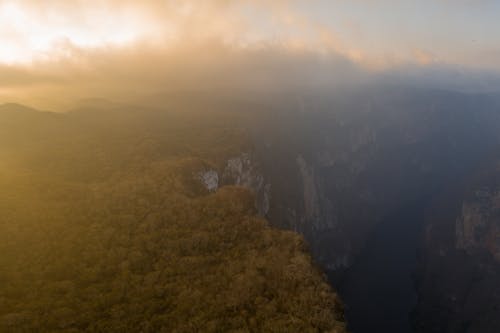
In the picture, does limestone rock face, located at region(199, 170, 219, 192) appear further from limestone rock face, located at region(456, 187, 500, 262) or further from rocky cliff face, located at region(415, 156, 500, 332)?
limestone rock face, located at region(456, 187, 500, 262)

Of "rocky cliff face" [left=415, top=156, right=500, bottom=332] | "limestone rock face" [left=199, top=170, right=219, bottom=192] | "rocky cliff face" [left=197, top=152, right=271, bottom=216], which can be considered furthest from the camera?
"rocky cliff face" [left=415, top=156, right=500, bottom=332]

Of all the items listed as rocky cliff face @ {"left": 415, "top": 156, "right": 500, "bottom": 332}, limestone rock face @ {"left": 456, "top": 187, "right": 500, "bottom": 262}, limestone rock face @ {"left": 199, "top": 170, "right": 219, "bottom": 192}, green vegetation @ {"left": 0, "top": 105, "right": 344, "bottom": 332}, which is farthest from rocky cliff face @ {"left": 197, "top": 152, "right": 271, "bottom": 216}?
limestone rock face @ {"left": 456, "top": 187, "right": 500, "bottom": 262}

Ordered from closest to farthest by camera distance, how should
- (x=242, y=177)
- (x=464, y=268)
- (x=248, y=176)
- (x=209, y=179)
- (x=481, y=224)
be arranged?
(x=209, y=179)
(x=242, y=177)
(x=248, y=176)
(x=464, y=268)
(x=481, y=224)

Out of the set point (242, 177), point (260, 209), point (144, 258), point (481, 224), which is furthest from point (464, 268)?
point (144, 258)

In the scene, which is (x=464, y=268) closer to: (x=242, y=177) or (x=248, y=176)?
(x=248, y=176)

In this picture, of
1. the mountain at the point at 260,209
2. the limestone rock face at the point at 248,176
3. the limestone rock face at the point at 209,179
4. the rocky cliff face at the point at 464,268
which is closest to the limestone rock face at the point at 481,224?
the rocky cliff face at the point at 464,268

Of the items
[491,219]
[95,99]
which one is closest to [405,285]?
[491,219]

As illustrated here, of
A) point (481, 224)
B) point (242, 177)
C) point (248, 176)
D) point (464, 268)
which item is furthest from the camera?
point (481, 224)

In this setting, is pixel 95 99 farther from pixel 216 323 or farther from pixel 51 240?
pixel 216 323
